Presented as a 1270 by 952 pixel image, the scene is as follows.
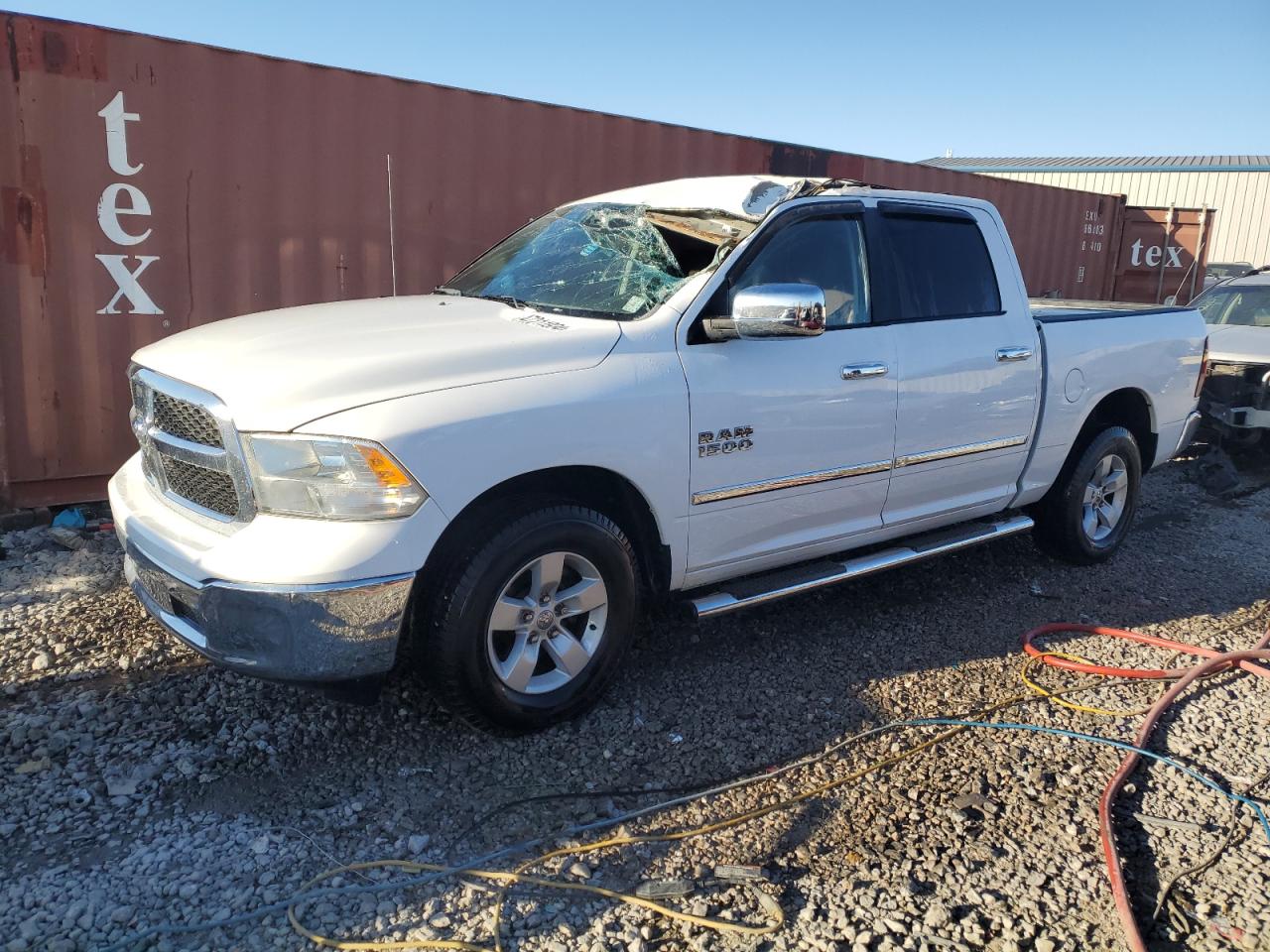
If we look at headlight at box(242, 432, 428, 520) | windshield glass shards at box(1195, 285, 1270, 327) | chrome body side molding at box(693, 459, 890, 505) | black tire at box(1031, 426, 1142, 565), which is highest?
windshield glass shards at box(1195, 285, 1270, 327)

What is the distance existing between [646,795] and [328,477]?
1.39 m

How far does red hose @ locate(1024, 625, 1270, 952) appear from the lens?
2.85 metres

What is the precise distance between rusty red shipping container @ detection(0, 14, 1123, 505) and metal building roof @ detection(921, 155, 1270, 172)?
2724cm

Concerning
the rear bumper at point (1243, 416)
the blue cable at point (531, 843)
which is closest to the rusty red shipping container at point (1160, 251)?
the rear bumper at point (1243, 416)

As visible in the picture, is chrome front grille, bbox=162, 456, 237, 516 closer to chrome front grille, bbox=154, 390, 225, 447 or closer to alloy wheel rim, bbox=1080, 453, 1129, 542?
chrome front grille, bbox=154, 390, 225, 447

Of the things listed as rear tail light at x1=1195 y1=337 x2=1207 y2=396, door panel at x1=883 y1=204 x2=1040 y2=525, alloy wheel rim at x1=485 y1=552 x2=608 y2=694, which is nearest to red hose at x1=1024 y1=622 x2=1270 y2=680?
door panel at x1=883 y1=204 x2=1040 y2=525

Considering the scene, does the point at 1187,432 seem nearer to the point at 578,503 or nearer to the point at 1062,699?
the point at 1062,699

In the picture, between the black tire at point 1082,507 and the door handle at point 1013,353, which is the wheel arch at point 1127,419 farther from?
the door handle at point 1013,353

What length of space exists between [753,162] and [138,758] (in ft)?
23.4

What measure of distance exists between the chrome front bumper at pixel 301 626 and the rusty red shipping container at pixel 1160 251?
541 inches

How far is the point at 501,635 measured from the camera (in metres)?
3.22

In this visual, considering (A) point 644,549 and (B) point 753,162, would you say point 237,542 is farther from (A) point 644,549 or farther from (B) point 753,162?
(B) point 753,162

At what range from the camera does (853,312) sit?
3998 mm

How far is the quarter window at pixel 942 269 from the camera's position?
4.25 m
